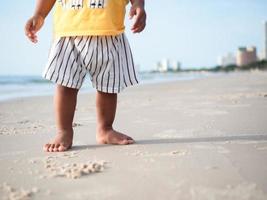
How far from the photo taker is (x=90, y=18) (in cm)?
216

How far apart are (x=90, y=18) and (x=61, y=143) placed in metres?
0.75

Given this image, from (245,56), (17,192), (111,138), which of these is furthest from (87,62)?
(245,56)

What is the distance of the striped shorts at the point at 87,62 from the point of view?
2.14 meters

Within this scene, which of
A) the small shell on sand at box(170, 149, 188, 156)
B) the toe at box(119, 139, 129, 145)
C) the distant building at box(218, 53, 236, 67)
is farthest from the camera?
the distant building at box(218, 53, 236, 67)

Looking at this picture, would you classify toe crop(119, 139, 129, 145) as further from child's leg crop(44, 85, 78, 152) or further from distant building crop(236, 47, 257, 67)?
distant building crop(236, 47, 257, 67)

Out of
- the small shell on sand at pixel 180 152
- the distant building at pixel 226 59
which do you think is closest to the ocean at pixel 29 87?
the small shell on sand at pixel 180 152

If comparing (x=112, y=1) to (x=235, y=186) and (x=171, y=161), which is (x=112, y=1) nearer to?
(x=171, y=161)

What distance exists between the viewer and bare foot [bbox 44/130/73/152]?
195 cm

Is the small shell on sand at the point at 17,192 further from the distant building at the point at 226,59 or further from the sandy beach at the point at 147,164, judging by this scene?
the distant building at the point at 226,59

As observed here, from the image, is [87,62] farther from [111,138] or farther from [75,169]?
[75,169]

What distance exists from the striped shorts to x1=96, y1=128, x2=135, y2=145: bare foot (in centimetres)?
26

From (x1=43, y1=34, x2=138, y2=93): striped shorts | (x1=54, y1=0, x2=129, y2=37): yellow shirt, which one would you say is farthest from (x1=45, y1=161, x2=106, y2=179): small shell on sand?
(x1=54, y1=0, x2=129, y2=37): yellow shirt

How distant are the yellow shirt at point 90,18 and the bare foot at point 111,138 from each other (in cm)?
60

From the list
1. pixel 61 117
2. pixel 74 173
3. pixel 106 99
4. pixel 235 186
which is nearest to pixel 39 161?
pixel 74 173
